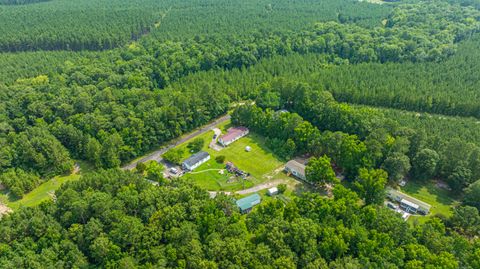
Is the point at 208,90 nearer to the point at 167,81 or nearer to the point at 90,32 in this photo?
the point at 167,81

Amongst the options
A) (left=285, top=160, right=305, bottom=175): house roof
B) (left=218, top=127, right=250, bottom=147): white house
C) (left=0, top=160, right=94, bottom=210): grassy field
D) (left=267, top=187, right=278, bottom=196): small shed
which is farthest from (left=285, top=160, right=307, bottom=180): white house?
(left=0, top=160, right=94, bottom=210): grassy field

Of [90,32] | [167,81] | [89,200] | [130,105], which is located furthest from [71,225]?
[90,32]

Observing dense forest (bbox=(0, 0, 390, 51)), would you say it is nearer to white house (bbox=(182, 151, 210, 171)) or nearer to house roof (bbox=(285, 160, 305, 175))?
white house (bbox=(182, 151, 210, 171))

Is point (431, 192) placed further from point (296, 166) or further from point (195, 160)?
point (195, 160)

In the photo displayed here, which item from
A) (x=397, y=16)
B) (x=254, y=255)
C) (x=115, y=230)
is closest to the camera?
(x=254, y=255)

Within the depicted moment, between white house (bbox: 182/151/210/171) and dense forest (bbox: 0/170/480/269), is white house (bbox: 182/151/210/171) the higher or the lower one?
the lower one

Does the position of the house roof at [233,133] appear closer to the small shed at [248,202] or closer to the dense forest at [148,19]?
the small shed at [248,202]
